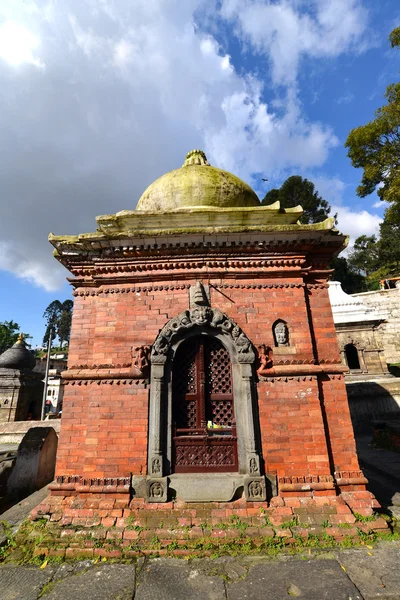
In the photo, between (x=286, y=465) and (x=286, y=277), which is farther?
(x=286, y=277)

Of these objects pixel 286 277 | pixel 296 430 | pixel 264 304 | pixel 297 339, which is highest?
pixel 286 277

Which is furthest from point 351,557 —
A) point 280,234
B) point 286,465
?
point 280,234

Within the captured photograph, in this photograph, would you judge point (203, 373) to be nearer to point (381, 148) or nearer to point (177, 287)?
point (177, 287)

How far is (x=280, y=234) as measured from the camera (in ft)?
19.5

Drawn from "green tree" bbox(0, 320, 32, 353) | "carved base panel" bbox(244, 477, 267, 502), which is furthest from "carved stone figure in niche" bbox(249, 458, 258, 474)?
"green tree" bbox(0, 320, 32, 353)

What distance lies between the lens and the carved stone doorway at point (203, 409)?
5.15m

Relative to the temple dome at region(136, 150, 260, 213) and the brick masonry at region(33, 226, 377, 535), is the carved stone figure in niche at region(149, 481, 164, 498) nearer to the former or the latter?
the brick masonry at region(33, 226, 377, 535)

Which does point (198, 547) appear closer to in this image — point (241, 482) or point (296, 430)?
point (241, 482)

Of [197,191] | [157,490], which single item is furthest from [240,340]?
[197,191]

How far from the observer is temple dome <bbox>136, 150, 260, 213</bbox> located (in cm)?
726

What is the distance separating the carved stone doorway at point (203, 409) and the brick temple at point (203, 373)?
22 millimetres

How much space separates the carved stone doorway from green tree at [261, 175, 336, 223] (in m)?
32.4

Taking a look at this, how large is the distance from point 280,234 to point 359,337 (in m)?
14.6

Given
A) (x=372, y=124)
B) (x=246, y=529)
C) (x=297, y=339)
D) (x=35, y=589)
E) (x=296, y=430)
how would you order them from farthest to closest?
(x=372, y=124)
(x=297, y=339)
(x=296, y=430)
(x=246, y=529)
(x=35, y=589)
